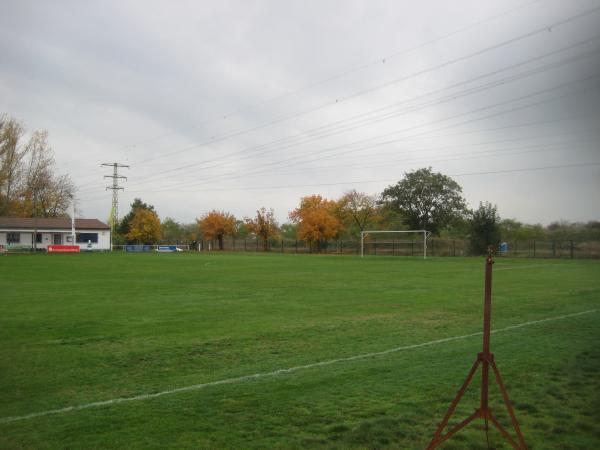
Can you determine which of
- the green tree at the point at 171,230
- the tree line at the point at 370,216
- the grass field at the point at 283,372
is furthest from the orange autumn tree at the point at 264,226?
the grass field at the point at 283,372

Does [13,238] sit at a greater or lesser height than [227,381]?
greater

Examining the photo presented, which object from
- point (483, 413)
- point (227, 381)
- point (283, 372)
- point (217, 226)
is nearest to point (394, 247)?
point (217, 226)

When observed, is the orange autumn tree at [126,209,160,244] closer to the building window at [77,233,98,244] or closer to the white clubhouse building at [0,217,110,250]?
the white clubhouse building at [0,217,110,250]

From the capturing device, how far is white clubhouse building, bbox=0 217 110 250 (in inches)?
2653

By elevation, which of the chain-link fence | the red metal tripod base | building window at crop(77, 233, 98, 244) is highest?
building window at crop(77, 233, 98, 244)

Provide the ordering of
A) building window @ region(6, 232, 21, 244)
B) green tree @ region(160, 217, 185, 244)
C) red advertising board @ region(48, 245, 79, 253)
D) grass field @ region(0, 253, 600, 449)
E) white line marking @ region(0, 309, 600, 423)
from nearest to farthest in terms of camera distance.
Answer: grass field @ region(0, 253, 600, 449) < white line marking @ region(0, 309, 600, 423) < red advertising board @ region(48, 245, 79, 253) < building window @ region(6, 232, 21, 244) < green tree @ region(160, 217, 185, 244)

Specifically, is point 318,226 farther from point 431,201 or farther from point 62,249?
point 62,249

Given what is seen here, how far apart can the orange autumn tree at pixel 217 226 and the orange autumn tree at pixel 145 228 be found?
27.0 ft

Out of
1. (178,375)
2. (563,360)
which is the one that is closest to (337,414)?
(178,375)

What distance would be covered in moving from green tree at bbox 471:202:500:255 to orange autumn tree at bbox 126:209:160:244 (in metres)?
57.1

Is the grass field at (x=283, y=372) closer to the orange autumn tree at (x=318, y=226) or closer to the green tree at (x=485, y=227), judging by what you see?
the green tree at (x=485, y=227)

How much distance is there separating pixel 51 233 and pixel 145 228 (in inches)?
695

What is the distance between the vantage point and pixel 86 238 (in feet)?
237

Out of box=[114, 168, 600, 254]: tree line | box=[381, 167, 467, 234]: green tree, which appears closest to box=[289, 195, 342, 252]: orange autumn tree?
box=[114, 168, 600, 254]: tree line
